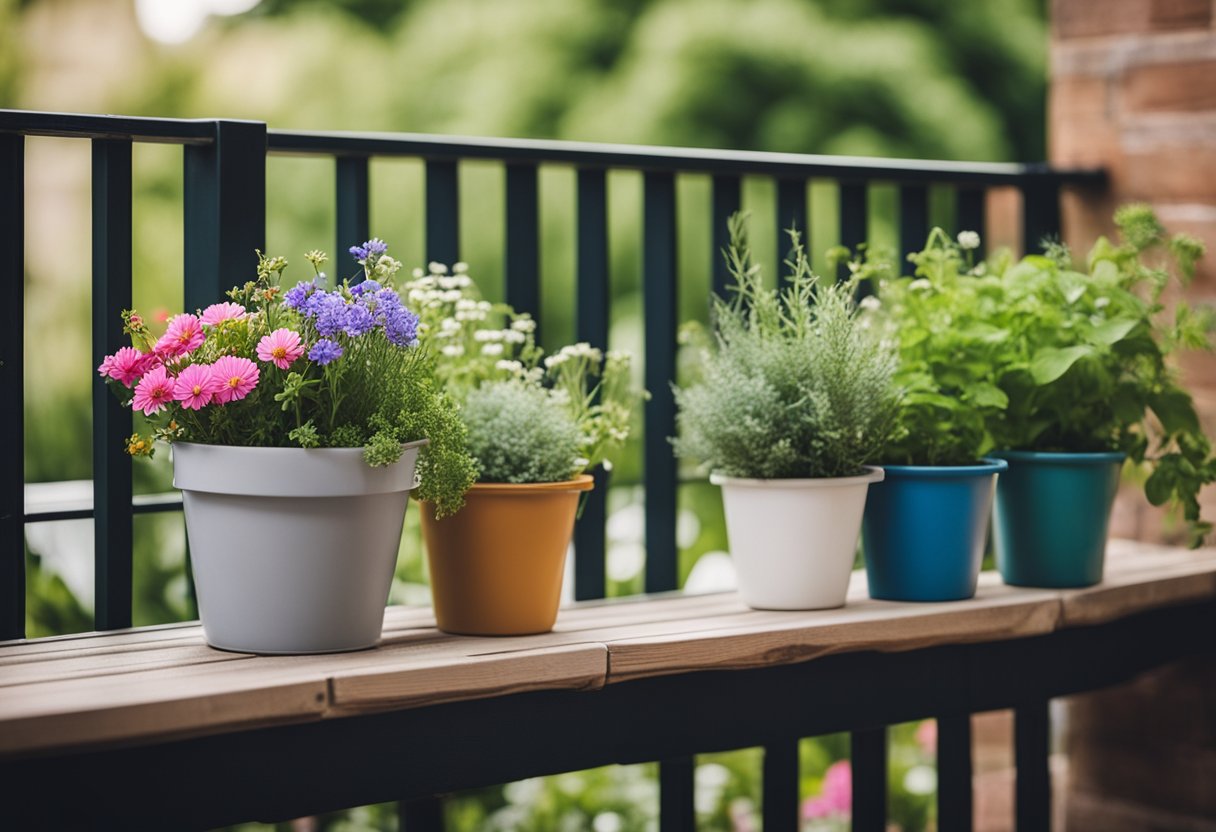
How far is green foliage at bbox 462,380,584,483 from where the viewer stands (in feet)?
5.52

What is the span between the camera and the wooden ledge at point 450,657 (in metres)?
1.33

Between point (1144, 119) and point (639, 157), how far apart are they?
104 centimetres

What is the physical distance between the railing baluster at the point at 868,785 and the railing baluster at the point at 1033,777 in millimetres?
243

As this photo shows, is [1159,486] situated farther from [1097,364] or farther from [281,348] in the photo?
[281,348]

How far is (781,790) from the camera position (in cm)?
208

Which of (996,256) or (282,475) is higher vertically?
(996,256)

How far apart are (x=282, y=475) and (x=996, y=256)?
1.20 meters

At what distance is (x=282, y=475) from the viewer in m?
1.48

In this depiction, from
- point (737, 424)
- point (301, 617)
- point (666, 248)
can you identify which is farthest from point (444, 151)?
point (301, 617)

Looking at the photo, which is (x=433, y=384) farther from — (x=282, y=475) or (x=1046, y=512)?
(x=1046, y=512)

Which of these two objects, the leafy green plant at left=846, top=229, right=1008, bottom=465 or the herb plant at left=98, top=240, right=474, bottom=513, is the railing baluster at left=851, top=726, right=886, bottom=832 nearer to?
the leafy green plant at left=846, top=229, right=1008, bottom=465

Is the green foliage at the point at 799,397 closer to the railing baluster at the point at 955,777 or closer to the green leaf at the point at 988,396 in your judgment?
the green leaf at the point at 988,396

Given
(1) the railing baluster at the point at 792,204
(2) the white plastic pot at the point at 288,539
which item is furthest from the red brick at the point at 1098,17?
(2) the white plastic pot at the point at 288,539

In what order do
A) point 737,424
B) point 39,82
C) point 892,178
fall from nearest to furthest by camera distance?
point 737,424 → point 892,178 → point 39,82
